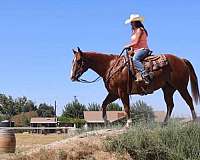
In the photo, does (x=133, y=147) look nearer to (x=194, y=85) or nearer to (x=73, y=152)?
(x=73, y=152)

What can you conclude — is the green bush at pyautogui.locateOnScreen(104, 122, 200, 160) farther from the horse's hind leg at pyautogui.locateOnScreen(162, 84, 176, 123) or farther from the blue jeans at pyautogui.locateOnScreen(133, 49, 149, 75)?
the horse's hind leg at pyautogui.locateOnScreen(162, 84, 176, 123)

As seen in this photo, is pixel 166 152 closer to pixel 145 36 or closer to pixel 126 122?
pixel 126 122

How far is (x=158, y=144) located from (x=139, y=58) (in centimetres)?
305

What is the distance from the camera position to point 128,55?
13.7 m

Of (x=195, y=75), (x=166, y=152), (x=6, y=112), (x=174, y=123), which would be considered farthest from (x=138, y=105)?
(x=6, y=112)

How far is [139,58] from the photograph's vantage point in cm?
1358

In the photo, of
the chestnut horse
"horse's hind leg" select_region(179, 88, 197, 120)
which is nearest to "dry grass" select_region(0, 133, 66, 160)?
the chestnut horse

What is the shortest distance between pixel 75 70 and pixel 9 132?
5.63 meters

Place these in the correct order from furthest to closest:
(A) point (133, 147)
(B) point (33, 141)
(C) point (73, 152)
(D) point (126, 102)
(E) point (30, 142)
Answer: (B) point (33, 141) < (E) point (30, 142) < (D) point (126, 102) < (A) point (133, 147) < (C) point (73, 152)

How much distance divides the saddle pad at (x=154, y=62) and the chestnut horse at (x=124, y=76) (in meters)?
0.14

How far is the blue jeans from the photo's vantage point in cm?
1342

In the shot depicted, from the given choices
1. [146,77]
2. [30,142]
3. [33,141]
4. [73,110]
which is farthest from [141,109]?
[73,110]

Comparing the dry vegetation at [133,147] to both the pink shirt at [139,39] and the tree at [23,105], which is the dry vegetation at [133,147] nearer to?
the pink shirt at [139,39]

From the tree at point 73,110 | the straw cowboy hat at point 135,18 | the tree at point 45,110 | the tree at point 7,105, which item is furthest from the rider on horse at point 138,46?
the tree at point 45,110
